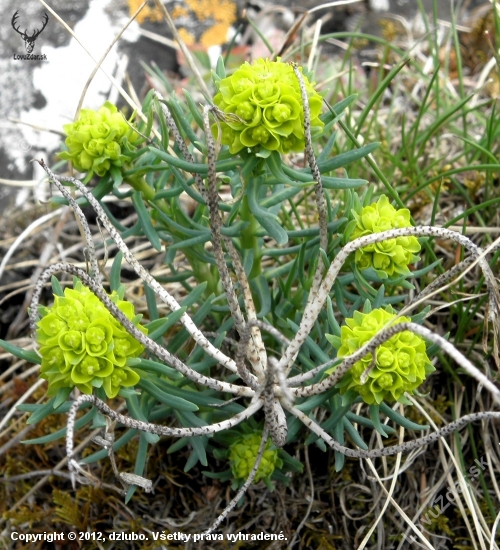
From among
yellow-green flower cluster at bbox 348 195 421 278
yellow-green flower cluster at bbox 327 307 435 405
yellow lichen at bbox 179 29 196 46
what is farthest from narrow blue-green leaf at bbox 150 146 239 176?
yellow lichen at bbox 179 29 196 46

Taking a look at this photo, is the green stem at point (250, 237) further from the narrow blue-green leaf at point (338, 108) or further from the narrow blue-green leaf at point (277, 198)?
the narrow blue-green leaf at point (338, 108)

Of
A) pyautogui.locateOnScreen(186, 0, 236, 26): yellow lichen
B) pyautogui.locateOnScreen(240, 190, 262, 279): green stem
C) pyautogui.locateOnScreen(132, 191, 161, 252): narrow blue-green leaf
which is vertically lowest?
pyautogui.locateOnScreen(240, 190, 262, 279): green stem

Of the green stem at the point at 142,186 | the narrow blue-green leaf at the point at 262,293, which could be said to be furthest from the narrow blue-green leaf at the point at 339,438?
the green stem at the point at 142,186

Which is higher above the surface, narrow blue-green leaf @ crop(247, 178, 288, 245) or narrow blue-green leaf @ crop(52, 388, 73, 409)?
narrow blue-green leaf @ crop(247, 178, 288, 245)

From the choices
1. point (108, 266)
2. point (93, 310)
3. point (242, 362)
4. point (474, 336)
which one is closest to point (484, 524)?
point (474, 336)

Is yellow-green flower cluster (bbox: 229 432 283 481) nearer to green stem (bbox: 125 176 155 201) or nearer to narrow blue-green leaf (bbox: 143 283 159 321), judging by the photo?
narrow blue-green leaf (bbox: 143 283 159 321)

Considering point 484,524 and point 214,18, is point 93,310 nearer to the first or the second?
point 484,524

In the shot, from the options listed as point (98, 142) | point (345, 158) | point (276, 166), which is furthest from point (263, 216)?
point (98, 142)

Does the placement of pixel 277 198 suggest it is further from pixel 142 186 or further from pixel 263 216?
pixel 142 186
